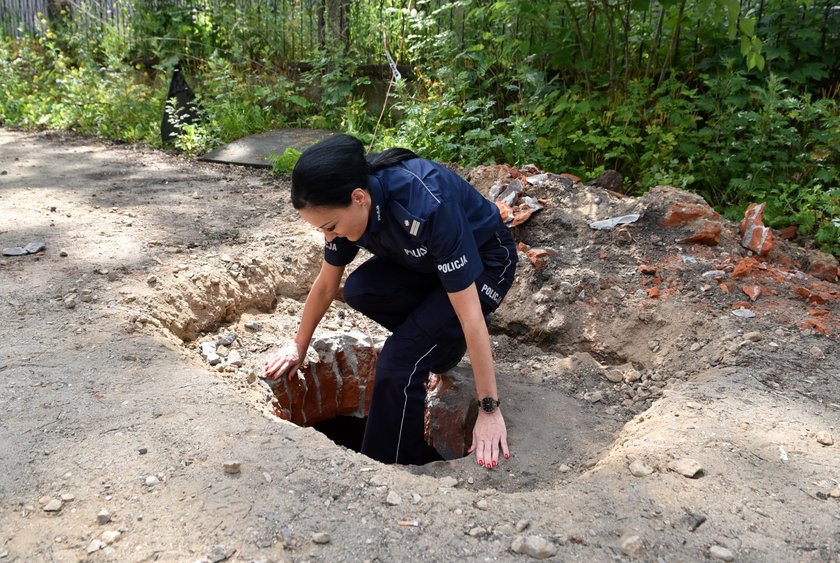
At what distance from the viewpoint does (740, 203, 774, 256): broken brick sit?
3.62 meters

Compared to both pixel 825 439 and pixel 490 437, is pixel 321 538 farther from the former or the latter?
pixel 825 439

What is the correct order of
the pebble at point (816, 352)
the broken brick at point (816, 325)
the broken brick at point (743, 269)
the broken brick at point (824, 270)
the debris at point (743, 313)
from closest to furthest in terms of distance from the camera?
the pebble at point (816, 352) < the broken brick at point (816, 325) < the debris at point (743, 313) < the broken brick at point (743, 269) < the broken brick at point (824, 270)

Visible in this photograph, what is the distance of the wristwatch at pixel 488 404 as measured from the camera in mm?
2420

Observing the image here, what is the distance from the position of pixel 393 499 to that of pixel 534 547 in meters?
0.40

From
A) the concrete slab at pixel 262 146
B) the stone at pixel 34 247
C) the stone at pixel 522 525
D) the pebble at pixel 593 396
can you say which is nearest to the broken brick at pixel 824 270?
the pebble at pixel 593 396

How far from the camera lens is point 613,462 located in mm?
2135

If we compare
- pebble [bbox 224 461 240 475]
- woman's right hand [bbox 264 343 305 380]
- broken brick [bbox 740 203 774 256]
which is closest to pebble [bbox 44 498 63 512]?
pebble [bbox 224 461 240 475]

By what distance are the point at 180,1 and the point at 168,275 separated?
6625 mm

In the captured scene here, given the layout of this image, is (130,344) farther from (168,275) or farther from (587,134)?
(587,134)

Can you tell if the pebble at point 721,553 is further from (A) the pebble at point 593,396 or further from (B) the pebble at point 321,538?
(A) the pebble at point 593,396

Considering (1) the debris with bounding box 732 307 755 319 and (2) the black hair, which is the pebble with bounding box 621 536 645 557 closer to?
(2) the black hair

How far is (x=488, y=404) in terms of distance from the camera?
95.5 inches

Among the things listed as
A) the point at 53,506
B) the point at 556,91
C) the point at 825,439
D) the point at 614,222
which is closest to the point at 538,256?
the point at 614,222

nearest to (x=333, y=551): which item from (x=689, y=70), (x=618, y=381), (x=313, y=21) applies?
(x=618, y=381)
